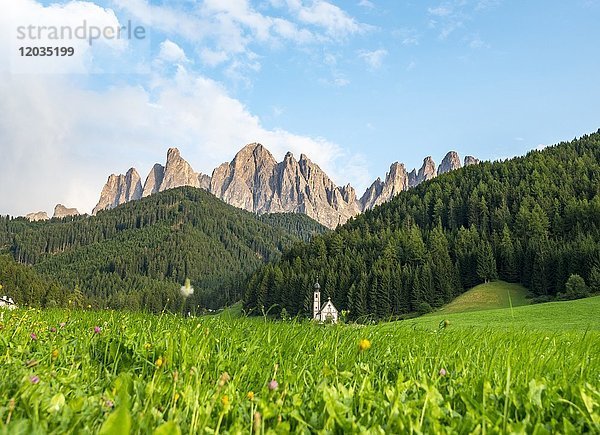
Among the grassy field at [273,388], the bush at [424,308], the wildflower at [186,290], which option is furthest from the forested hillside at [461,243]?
the wildflower at [186,290]

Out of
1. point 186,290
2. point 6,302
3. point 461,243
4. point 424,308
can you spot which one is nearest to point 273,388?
point 186,290

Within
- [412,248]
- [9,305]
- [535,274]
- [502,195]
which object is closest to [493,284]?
[535,274]

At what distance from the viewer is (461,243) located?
108 m

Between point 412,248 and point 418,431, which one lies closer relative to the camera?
point 418,431

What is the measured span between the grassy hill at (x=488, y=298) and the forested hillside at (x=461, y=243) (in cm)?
250

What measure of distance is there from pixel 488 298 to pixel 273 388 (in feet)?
300

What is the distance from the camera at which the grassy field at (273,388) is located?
2.22 m

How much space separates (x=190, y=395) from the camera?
2410 millimetres

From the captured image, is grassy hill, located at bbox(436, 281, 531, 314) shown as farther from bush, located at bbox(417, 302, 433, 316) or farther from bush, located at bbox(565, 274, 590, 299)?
bush, located at bbox(565, 274, 590, 299)

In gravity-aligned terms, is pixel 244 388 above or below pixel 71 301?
below

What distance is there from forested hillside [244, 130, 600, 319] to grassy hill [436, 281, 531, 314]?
250cm

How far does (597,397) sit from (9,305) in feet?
36.2

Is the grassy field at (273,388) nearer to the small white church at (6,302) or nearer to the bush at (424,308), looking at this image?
the small white church at (6,302)

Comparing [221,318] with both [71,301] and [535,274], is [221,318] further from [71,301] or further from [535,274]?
[535,274]
